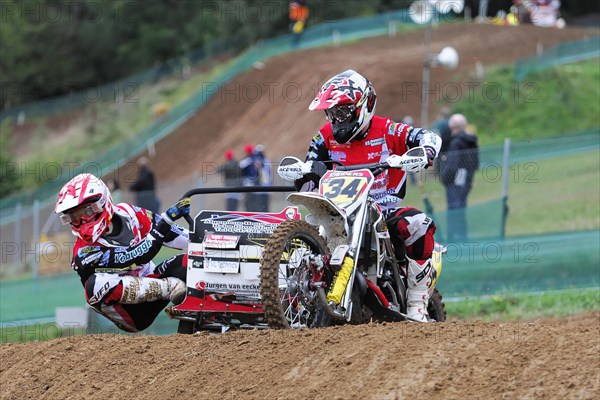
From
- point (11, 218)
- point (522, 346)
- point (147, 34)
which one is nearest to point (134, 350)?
point (522, 346)

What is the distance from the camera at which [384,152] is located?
29.5 ft

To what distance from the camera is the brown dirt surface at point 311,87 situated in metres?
33.3

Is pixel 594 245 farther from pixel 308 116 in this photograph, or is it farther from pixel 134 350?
pixel 308 116

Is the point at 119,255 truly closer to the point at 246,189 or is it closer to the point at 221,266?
the point at 221,266

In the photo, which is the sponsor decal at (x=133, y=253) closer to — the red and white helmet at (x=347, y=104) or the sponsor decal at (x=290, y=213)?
the sponsor decal at (x=290, y=213)

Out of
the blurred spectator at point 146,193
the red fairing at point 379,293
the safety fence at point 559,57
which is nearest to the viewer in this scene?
the red fairing at point 379,293

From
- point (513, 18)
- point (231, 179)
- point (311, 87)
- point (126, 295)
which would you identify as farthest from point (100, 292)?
point (513, 18)

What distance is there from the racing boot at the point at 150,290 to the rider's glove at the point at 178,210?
56cm

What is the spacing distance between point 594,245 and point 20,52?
54.9 m

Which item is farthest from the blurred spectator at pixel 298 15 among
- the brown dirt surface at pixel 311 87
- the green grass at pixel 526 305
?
the green grass at pixel 526 305

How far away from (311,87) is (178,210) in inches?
1116

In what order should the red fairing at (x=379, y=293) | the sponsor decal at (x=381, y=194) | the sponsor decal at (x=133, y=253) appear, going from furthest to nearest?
the sponsor decal at (x=133, y=253), the sponsor decal at (x=381, y=194), the red fairing at (x=379, y=293)

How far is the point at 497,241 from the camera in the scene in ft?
46.8

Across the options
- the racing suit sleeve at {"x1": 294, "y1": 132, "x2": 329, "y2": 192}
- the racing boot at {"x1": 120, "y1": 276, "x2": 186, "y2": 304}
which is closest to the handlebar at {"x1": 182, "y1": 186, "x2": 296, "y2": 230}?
the racing suit sleeve at {"x1": 294, "y1": 132, "x2": 329, "y2": 192}
